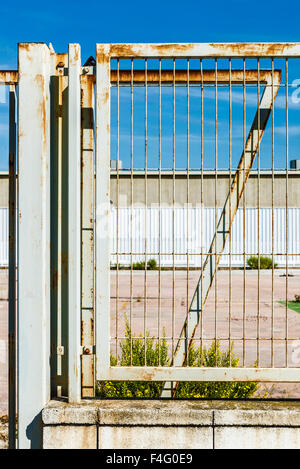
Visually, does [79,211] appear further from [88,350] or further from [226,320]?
[226,320]

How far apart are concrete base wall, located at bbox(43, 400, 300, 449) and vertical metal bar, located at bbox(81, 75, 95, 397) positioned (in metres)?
0.33

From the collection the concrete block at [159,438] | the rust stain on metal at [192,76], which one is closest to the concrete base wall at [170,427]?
the concrete block at [159,438]

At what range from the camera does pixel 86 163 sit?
390cm

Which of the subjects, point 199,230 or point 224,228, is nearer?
point 224,228

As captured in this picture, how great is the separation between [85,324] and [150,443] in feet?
2.86

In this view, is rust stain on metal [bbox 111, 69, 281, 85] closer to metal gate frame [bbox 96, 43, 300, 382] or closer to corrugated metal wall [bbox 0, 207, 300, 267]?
metal gate frame [bbox 96, 43, 300, 382]

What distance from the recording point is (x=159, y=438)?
3.60 m

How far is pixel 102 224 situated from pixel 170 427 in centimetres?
137

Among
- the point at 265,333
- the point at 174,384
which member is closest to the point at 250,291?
the point at 265,333

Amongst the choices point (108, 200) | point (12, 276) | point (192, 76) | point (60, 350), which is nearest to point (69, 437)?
point (60, 350)

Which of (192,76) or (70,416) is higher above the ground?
(192,76)
